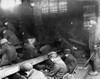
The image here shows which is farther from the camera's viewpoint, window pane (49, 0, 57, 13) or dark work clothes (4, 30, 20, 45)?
window pane (49, 0, 57, 13)

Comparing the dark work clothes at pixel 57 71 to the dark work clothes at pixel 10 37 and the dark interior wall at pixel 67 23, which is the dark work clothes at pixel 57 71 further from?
the dark interior wall at pixel 67 23

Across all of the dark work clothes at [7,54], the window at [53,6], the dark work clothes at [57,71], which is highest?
the window at [53,6]

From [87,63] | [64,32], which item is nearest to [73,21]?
[64,32]

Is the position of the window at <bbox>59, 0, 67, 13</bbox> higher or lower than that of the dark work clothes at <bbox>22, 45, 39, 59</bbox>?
higher

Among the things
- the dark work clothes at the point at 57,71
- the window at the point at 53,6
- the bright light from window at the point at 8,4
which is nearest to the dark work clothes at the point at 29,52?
the dark work clothes at the point at 57,71

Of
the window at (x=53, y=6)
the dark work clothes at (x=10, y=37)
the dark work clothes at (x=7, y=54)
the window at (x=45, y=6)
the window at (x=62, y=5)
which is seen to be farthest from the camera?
the window at (x=45, y=6)

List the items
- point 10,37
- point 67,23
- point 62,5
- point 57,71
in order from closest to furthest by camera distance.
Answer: point 57,71
point 10,37
point 62,5
point 67,23

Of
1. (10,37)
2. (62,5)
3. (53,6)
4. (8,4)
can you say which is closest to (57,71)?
(10,37)

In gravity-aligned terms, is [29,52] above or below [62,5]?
below

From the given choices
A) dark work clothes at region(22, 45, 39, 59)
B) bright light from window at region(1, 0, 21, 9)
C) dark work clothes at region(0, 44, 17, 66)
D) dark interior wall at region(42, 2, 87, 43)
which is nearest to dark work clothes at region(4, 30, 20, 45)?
dark work clothes at region(22, 45, 39, 59)

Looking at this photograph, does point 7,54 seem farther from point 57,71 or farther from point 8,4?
point 8,4

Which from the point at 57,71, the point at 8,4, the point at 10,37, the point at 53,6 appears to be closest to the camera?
the point at 57,71

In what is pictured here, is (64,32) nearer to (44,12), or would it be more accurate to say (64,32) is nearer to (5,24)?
(44,12)

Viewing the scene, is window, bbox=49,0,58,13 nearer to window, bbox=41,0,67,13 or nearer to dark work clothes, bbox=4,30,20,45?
window, bbox=41,0,67,13
